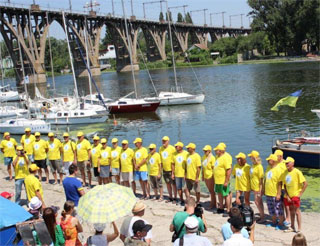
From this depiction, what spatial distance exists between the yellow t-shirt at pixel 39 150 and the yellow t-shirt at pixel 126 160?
3.40 metres

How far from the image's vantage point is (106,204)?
6332 millimetres

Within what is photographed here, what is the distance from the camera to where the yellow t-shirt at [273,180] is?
9539 mm

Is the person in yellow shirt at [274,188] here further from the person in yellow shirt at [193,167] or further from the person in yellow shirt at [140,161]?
the person in yellow shirt at [140,161]

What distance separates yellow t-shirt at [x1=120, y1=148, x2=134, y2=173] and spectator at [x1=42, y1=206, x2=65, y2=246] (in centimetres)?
488

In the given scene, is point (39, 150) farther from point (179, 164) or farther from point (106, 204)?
point (106, 204)

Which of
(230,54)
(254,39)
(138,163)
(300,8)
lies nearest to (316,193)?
(138,163)

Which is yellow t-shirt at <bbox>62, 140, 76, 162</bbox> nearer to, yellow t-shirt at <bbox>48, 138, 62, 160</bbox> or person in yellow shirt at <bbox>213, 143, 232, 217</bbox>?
yellow t-shirt at <bbox>48, 138, 62, 160</bbox>

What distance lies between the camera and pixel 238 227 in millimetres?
6016

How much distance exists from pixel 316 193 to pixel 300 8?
9190 cm

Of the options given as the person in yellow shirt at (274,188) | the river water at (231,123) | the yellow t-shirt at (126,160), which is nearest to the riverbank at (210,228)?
the person in yellow shirt at (274,188)

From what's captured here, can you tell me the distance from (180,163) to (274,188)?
2479mm

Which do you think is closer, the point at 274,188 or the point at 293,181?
the point at 293,181

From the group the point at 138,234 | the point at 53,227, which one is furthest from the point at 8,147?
the point at 138,234

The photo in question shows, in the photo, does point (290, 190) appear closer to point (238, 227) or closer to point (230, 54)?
point (238, 227)
